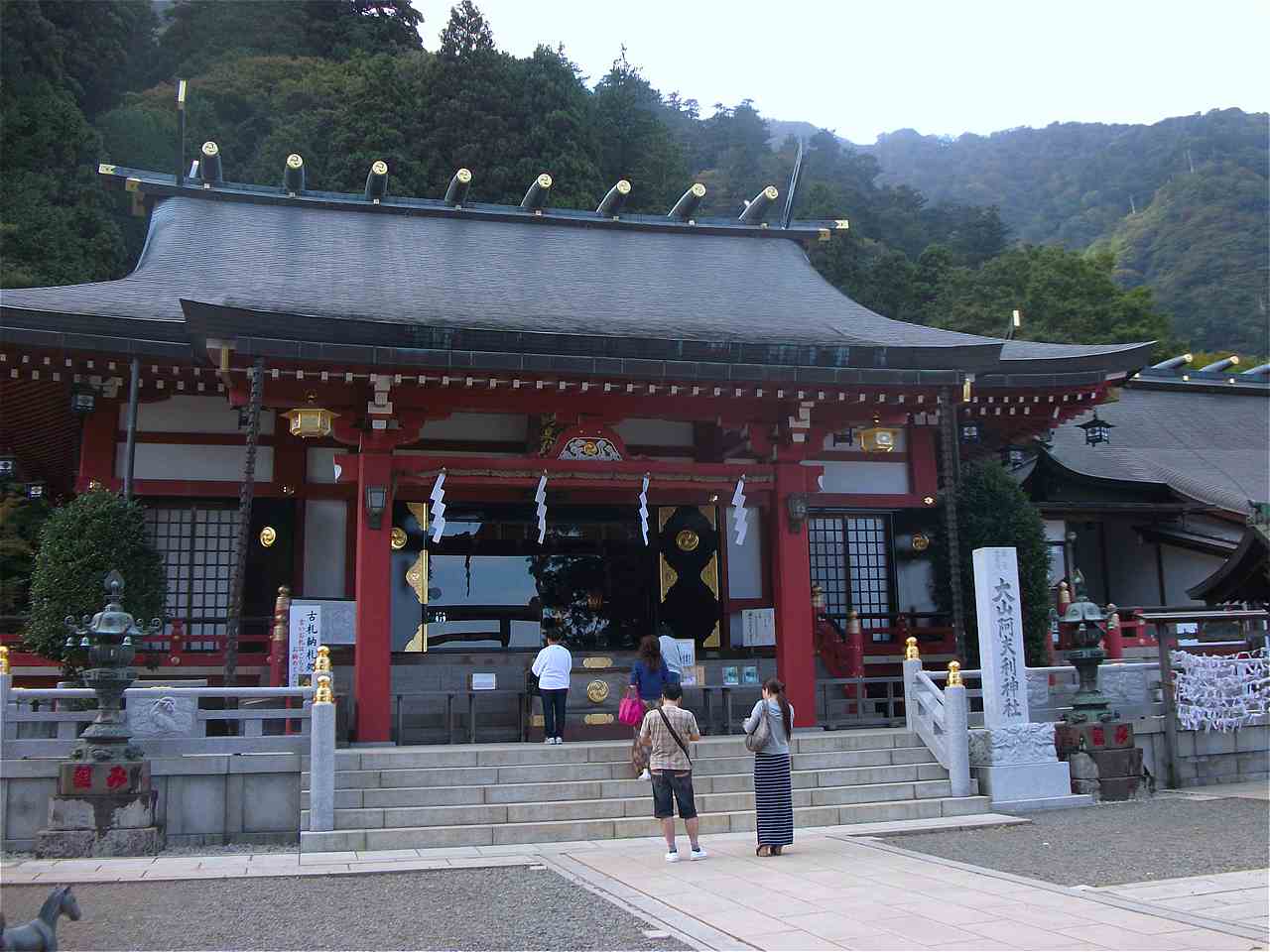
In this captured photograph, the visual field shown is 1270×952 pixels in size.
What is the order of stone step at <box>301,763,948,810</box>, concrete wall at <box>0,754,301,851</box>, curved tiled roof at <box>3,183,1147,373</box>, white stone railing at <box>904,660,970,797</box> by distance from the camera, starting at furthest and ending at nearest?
curved tiled roof at <box>3,183,1147,373</box>, white stone railing at <box>904,660,970,797</box>, stone step at <box>301,763,948,810</box>, concrete wall at <box>0,754,301,851</box>

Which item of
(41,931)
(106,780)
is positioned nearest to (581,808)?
(106,780)

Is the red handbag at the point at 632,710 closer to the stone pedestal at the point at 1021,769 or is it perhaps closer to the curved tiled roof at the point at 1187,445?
the stone pedestal at the point at 1021,769

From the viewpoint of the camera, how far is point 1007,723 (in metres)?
11.7

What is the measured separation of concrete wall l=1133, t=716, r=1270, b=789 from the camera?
1334 centimetres

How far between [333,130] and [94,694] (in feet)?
114

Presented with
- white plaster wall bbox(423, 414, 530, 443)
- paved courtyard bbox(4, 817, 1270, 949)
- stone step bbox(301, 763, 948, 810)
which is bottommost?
paved courtyard bbox(4, 817, 1270, 949)

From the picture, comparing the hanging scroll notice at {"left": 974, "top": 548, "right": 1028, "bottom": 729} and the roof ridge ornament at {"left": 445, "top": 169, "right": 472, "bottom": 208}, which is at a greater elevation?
the roof ridge ornament at {"left": 445, "top": 169, "right": 472, "bottom": 208}

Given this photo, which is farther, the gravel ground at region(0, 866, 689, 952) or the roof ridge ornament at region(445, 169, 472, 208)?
the roof ridge ornament at region(445, 169, 472, 208)

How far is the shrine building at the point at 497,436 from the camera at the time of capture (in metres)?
12.4

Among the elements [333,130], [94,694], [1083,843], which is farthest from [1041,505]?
[333,130]

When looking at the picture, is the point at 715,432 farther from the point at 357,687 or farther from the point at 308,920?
the point at 308,920

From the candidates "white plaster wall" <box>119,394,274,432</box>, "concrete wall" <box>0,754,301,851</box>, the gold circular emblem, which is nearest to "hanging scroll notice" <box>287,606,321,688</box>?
"concrete wall" <box>0,754,301,851</box>

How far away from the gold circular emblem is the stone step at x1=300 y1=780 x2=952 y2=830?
2802 millimetres

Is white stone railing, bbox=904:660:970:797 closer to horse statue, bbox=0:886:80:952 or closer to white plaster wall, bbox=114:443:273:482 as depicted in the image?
white plaster wall, bbox=114:443:273:482
